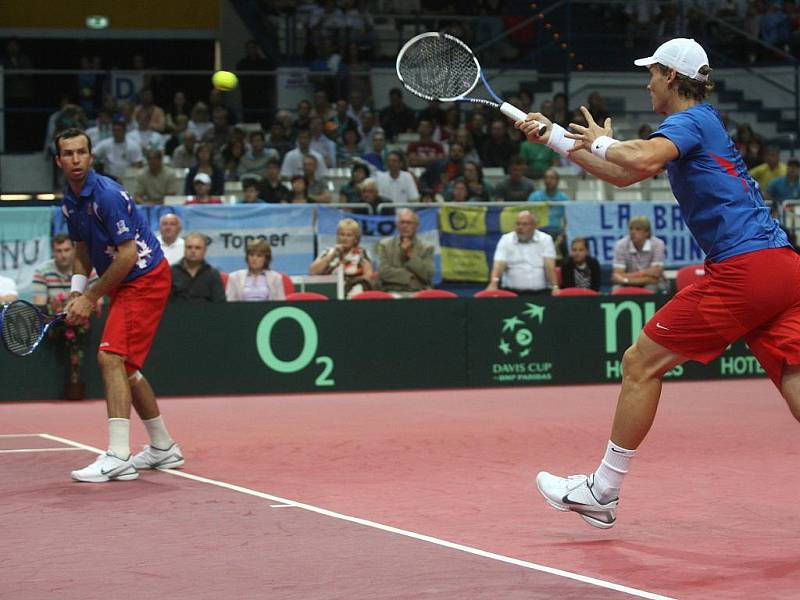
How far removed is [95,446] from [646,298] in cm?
634

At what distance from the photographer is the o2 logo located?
12.8 meters

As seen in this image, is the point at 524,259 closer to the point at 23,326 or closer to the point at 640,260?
the point at 640,260

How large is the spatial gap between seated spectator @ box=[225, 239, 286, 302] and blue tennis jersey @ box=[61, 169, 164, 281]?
17.1 ft

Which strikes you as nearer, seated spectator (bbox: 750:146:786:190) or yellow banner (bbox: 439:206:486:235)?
yellow banner (bbox: 439:206:486:235)

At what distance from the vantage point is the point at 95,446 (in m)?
9.33

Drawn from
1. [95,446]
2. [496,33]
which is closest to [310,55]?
[496,33]

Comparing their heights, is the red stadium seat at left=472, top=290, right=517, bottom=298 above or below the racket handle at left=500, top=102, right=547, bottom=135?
below

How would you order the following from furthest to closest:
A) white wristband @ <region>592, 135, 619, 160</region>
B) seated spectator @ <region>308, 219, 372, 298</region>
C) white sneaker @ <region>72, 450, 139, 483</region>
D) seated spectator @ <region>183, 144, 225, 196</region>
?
1. seated spectator @ <region>183, 144, 225, 196</region>
2. seated spectator @ <region>308, 219, 372, 298</region>
3. white sneaker @ <region>72, 450, 139, 483</region>
4. white wristband @ <region>592, 135, 619, 160</region>

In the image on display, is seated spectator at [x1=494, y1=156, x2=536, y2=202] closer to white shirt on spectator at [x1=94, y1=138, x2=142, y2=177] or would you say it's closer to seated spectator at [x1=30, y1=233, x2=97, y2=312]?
white shirt on spectator at [x1=94, y1=138, x2=142, y2=177]

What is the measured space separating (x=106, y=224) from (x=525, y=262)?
287 inches

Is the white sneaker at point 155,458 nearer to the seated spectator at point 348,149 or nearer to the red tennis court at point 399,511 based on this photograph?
the red tennis court at point 399,511

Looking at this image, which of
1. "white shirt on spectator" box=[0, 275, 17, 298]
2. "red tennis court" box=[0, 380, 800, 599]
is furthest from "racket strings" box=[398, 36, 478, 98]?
"white shirt on spectator" box=[0, 275, 17, 298]

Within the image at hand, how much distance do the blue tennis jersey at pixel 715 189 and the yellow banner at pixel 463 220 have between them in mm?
Answer: 10329

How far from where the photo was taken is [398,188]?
17406 millimetres
